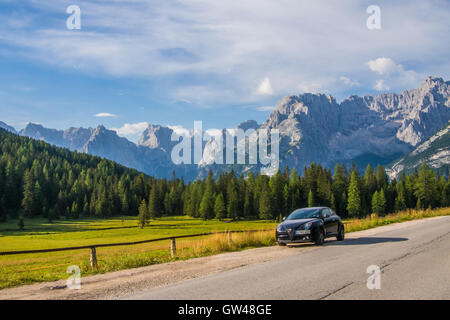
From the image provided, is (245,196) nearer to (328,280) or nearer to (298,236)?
(298,236)

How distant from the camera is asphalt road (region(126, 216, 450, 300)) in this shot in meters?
7.62

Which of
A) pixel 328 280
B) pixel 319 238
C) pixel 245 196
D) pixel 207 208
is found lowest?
pixel 207 208

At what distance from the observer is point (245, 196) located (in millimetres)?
113188

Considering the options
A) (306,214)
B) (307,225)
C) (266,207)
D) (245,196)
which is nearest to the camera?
(307,225)

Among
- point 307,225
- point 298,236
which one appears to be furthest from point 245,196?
point 298,236

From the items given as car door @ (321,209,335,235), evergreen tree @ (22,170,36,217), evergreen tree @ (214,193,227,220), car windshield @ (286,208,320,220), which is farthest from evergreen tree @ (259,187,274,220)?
car windshield @ (286,208,320,220)

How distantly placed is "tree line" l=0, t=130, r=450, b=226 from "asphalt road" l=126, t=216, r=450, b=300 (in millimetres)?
84285

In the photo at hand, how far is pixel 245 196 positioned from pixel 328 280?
4122 inches

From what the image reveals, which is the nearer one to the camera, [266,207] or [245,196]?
[266,207]

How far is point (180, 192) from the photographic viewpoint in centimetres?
14862

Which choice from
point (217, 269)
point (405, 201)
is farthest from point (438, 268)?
point (405, 201)

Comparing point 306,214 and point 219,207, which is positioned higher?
point 306,214

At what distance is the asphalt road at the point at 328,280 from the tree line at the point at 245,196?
84.3m

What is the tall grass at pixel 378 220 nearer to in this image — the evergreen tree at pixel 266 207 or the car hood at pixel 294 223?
the car hood at pixel 294 223
